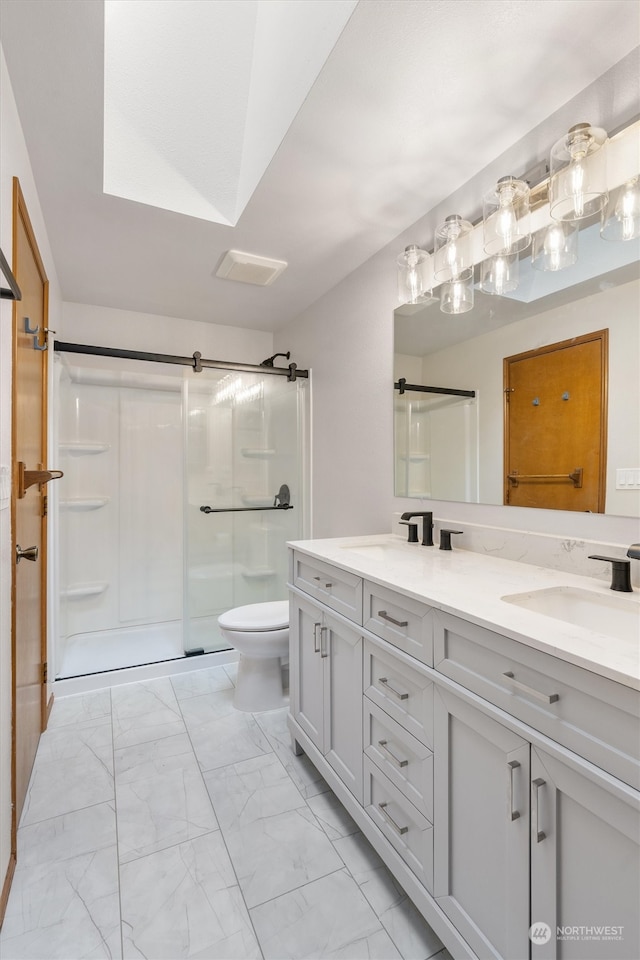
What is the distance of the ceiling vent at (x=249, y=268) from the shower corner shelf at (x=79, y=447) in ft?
4.79

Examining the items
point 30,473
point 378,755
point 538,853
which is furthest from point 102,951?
point 30,473


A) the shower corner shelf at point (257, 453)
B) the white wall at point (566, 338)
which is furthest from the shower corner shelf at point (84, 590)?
the white wall at point (566, 338)

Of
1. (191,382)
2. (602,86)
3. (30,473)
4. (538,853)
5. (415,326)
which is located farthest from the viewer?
(191,382)

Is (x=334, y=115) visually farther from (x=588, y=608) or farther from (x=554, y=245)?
(x=588, y=608)

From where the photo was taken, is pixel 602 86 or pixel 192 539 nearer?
pixel 602 86

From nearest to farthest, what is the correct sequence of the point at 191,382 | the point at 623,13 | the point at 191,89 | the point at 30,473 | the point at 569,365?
the point at 623,13
the point at 569,365
the point at 30,473
the point at 191,89
the point at 191,382

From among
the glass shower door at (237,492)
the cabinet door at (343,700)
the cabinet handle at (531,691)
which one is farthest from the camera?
the glass shower door at (237,492)

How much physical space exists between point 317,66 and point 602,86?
0.80 metres

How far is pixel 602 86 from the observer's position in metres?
1.26

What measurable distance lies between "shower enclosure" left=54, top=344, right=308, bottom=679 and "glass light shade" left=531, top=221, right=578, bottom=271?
1.78 meters

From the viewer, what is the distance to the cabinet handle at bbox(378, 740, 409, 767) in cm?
120

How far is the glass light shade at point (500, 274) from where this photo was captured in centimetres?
155

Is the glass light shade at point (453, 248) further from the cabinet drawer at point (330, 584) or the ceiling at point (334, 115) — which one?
the cabinet drawer at point (330, 584)

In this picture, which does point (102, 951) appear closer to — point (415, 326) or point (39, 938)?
point (39, 938)
